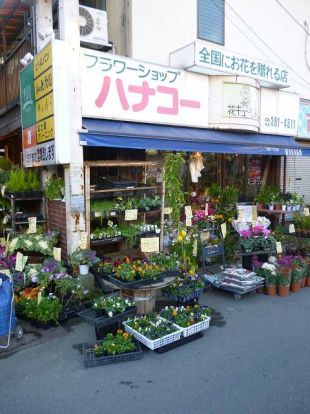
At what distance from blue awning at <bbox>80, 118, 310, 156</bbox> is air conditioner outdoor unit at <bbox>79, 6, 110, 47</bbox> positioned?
6.64 ft

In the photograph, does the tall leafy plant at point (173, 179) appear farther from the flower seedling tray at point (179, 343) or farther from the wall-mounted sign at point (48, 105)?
the flower seedling tray at point (179, 343)

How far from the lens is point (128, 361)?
14.4 feet

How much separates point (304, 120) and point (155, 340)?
9242mm

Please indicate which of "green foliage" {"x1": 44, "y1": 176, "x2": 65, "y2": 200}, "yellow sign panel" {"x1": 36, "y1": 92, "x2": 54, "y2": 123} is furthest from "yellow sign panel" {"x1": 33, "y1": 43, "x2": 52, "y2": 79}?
"green foliage" {"x1": 44, "y1": 176, "x2": 65, "y2": 200}

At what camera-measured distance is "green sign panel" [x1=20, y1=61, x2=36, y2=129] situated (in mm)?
7055

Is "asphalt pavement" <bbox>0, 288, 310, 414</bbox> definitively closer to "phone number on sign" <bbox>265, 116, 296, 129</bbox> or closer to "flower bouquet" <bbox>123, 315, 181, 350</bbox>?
"flower bouquet" <bbox>123, 315, 181, 350</bbox>

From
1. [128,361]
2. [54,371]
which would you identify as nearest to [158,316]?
[128,361]

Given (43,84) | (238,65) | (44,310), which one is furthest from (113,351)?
(238,65)

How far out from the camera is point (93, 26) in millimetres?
7504

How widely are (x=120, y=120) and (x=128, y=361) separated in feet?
14.5

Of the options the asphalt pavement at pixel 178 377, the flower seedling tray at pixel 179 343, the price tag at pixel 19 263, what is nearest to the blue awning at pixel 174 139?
the price tag at pixel 19 263

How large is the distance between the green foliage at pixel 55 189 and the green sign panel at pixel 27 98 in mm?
1291

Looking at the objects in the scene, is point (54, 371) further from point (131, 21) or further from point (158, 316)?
point (131, 21)

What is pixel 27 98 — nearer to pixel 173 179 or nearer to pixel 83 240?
pixel 83 240
